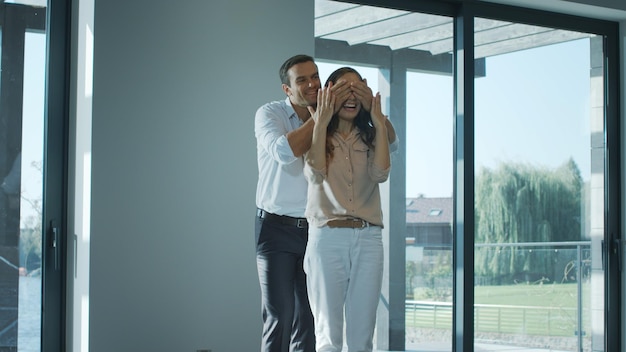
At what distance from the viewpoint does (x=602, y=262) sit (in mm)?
4730

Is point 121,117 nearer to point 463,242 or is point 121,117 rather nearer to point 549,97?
point 463,242

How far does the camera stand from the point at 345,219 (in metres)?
2.69

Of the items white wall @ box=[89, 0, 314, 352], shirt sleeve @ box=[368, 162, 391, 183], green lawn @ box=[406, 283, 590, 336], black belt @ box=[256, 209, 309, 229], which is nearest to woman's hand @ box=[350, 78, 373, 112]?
shirt sleeve @ box=[368, 162, 391, 183]

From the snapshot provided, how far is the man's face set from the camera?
122 inches

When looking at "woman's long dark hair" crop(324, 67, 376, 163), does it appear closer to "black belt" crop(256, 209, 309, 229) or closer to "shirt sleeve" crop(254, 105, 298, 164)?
"shirt sleeve" crop(254, 105, 298, 164)

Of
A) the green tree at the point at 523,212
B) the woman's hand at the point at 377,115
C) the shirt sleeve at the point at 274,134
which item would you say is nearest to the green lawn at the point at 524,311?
the green tree at the point at 523,212

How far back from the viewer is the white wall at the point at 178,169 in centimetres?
336

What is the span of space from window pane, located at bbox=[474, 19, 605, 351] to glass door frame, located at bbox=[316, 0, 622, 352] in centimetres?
6

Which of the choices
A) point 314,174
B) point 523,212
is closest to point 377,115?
point 314,174

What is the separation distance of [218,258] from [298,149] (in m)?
0.95

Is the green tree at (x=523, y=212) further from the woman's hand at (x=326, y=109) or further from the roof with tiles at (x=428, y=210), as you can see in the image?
the woman's hand at (x=326, y=109)

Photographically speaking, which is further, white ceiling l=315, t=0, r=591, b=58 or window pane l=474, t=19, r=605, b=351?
window pane l=474, t=19, r=605, b=351

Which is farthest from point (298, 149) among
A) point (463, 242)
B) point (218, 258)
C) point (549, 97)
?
point (549, 97)

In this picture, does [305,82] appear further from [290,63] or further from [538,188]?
[538,188]
